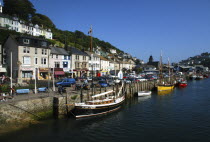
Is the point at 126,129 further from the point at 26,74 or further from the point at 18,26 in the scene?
the point at 18,26

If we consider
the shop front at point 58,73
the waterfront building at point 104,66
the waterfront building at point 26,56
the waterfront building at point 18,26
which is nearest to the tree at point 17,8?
the waterfront building at point 18,26

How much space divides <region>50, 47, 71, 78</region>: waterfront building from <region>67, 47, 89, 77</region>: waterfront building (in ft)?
5.81

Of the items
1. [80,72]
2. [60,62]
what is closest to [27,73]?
[60,62]

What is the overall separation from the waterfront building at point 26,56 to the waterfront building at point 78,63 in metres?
10.4

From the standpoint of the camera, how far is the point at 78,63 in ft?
185

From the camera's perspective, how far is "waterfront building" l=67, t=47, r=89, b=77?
2126 inches

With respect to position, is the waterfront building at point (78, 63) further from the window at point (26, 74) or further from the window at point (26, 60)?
the window at point (26, 60)

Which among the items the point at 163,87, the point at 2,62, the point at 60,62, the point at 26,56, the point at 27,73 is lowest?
the point at 163,87

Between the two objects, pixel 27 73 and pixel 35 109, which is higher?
pixel 27 73

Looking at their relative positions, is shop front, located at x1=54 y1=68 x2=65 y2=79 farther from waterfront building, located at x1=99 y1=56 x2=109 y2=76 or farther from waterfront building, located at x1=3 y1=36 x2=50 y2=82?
waterfront building, located at x1=99 y1=56 x2=109 y2=76

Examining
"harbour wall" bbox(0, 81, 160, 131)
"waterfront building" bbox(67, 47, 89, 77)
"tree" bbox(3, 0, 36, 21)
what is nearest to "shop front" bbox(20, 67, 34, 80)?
"waterfront building" bbox(67, 47, 89, 77)

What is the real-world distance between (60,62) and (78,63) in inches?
296

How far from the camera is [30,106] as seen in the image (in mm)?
20203

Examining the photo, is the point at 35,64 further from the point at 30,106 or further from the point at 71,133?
the point at 71,133
